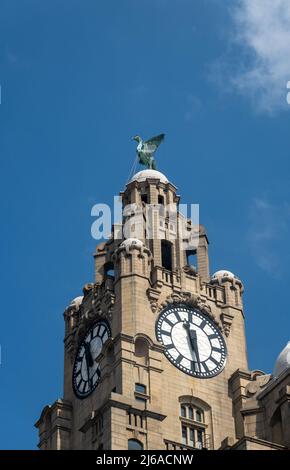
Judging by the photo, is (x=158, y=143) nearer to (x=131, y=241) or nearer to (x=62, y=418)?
(x=131, y=241)

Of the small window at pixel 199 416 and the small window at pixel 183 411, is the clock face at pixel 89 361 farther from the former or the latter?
the small window at pixel 199 416

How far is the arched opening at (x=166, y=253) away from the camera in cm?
9769

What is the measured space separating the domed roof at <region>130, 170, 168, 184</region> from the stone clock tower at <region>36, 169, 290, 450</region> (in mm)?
3697

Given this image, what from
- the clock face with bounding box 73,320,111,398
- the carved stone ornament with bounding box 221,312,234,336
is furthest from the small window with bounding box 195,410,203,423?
the carved stone ornament with bounding box 221,312,234,336

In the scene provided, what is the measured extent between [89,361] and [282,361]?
12.9 metres

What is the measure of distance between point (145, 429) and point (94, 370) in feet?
28.3

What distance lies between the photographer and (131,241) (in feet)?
309

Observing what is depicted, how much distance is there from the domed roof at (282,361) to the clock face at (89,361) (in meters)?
10.8

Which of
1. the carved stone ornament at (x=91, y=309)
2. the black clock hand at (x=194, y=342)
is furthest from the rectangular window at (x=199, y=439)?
the carved stone ornament at (x=91, y=309)

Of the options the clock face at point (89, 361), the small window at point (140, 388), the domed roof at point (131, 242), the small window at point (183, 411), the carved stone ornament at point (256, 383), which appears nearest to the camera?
the small window at point (140, 388)

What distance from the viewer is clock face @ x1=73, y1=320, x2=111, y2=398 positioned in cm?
9075

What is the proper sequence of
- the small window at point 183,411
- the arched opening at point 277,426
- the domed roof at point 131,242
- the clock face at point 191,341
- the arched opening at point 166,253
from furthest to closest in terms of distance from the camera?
the arched opening at point 166,253, the domed roof at point 131,242, the clock face at point 191,341, the small window at point 183,411, the arched opening at point 277,426
